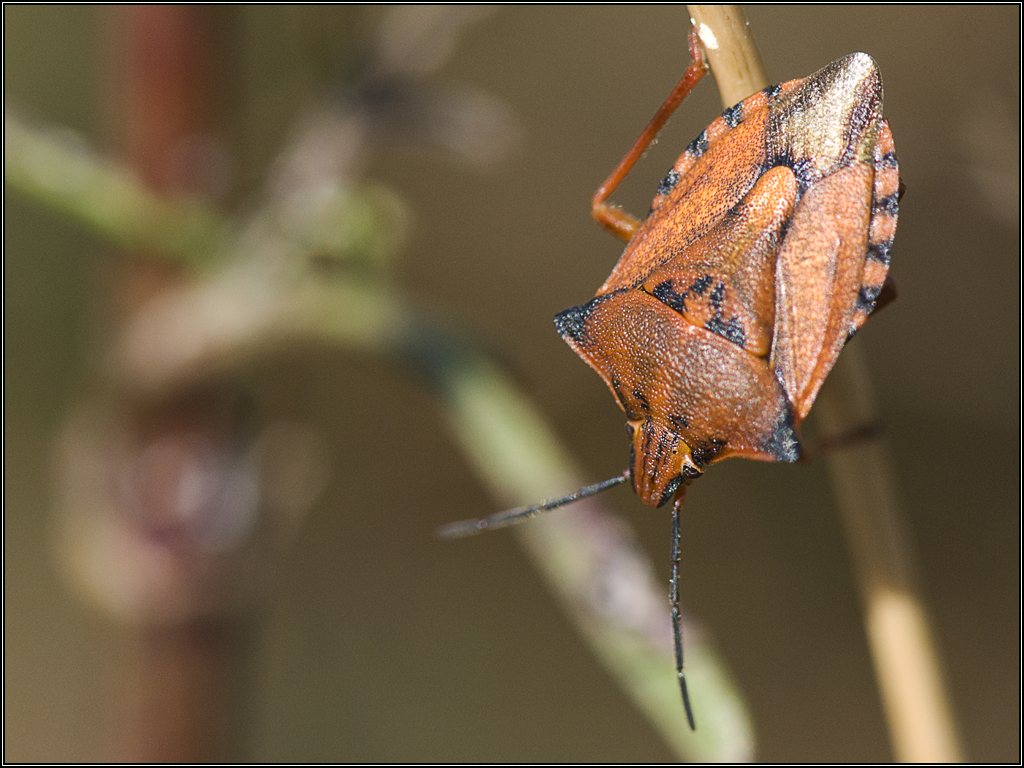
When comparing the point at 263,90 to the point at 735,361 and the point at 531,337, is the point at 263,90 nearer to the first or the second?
the point at 531,337

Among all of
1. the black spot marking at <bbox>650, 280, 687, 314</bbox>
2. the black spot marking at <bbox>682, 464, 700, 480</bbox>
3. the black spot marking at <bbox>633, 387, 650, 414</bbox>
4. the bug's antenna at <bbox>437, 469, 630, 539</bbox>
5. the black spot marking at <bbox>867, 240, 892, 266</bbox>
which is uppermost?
the black spot marking at <bbox>650, 280, 687, 314</bbox>

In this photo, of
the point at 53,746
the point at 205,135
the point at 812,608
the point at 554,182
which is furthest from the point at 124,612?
the point at 812,608

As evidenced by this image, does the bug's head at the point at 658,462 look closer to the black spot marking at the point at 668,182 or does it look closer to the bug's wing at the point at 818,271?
the bug's wing at the point at 818,271

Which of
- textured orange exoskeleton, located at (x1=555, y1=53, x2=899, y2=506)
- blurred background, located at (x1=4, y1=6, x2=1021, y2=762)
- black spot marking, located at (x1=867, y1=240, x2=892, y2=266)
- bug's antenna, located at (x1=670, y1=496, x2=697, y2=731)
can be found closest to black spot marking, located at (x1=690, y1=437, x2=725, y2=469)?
textured orange exoskeleton, located at (x1=555, y1=53, x2=899, y2=506)

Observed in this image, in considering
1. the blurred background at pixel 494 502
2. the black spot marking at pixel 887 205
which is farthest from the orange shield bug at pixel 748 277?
the blurred background at pixel 494 502

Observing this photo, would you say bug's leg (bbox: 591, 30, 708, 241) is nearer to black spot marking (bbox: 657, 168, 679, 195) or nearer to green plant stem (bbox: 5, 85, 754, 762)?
black spot marking (bbox: 657, 168, 679, 195)

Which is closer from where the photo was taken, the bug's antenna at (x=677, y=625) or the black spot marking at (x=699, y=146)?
the bug's antenna at (x=677, y=625)

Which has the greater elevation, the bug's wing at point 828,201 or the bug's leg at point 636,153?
the bug's leg at point 636,153

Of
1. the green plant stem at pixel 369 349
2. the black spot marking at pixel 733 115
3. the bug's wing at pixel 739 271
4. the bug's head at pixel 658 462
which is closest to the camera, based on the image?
the black spot marking at pixel 733 115
